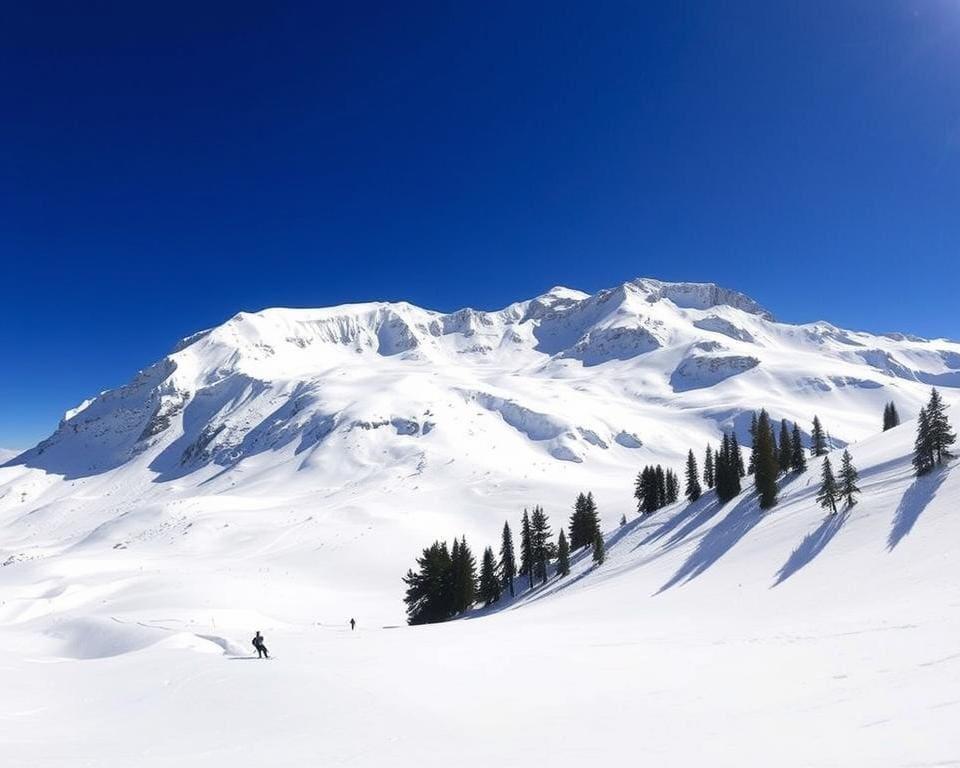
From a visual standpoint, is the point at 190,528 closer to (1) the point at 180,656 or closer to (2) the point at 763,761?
(1) the point at 180,656

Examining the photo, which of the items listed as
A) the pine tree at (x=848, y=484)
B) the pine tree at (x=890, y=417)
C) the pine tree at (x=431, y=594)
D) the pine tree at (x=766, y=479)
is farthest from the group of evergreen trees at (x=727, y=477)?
the pine tree at (x=890, y=417)

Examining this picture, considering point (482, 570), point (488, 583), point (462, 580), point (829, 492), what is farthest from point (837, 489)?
point (482, 570)

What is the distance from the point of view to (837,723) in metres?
9.34

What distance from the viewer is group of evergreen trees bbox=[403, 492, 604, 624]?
53844mm

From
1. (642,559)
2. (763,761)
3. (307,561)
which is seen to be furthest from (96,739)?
(307,561)

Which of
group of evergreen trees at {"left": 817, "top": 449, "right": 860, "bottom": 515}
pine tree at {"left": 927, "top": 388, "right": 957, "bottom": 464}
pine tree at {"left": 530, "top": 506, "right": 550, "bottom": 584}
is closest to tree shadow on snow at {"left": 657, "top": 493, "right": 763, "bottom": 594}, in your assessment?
group of evergreen trees at {"left": 817, "top": 449, "right": 860, "bottom": 515}

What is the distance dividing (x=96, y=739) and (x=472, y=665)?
9.72 meters

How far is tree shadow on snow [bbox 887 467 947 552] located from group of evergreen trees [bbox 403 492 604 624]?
26.8 meters

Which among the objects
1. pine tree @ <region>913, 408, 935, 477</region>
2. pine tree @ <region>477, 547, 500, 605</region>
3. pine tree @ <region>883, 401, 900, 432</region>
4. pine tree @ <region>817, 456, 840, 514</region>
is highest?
pine tree @ <region>883, 401, 900, 432</region>

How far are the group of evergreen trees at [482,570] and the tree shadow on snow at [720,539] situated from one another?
41.5 ft

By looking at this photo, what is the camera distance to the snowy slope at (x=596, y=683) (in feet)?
31.3

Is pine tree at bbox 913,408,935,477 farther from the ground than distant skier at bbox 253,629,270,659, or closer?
farther from the ground

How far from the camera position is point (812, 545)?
118 feet

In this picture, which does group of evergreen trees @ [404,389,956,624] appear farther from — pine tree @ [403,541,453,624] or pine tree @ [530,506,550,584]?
pine tree @ [530,506,550,584]
